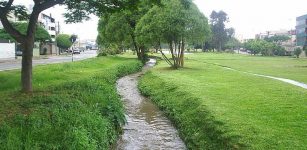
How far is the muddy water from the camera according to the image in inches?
554

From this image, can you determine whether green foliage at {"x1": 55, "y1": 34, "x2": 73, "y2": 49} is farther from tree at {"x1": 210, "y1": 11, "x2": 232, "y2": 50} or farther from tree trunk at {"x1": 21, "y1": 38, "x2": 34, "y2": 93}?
tree trunk at {"x1": 21, "y1": 38, "x2": 34, "y2": 93}

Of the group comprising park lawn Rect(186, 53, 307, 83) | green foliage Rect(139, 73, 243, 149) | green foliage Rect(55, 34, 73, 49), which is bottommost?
green foliage Rect(139, 73, 243, 149)

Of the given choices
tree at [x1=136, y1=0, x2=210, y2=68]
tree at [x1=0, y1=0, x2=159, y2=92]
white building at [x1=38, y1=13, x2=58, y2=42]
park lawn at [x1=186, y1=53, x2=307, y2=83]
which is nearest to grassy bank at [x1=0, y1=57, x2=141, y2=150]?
tree at [x1=0, y1=0, x2=159, y2=92]

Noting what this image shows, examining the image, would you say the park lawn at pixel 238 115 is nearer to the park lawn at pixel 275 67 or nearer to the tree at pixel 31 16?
the tree at pixel 31 16

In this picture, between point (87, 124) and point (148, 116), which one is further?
point (148, 116)

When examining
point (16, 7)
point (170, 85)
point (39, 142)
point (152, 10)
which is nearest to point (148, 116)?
point (170, 85)

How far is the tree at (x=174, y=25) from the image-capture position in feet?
132

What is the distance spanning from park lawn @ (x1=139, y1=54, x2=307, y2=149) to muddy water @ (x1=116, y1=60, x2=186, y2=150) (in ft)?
1.52

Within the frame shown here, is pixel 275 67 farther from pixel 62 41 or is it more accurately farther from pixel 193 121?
pixel 62 41

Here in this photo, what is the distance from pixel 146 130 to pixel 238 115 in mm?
4020

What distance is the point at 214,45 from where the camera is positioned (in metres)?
144

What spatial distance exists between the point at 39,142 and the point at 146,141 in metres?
5.95

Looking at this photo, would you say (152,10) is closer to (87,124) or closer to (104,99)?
(104,99)

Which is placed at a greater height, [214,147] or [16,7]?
[16,7]
